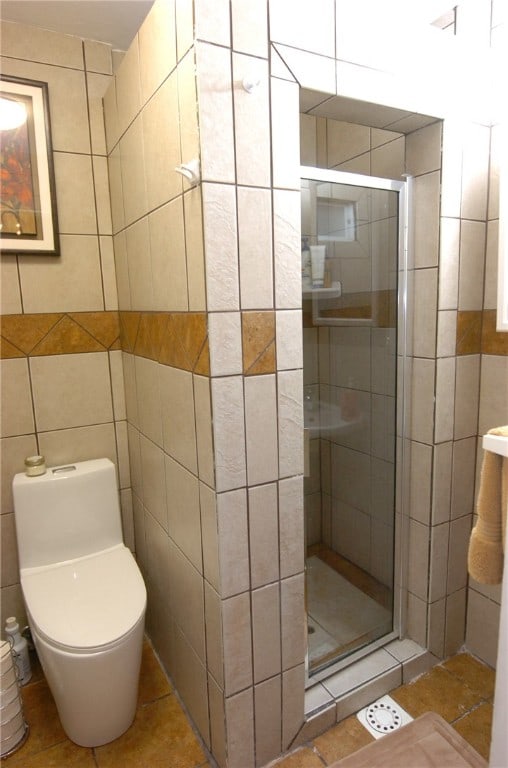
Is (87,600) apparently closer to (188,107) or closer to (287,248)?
(287,248)

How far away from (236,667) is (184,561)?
1.09 ft

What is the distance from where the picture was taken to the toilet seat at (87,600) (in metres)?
1.36

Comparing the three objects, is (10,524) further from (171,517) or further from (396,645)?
(396,645)

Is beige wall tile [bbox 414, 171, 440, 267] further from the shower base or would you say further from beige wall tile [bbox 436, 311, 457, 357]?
the shower base

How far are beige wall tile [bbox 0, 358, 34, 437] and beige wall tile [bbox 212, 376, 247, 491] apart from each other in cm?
98

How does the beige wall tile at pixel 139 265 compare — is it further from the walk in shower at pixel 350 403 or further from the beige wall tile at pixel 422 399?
the beige wall tile at pixel 422 399

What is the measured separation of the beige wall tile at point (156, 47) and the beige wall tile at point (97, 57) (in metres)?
0.46

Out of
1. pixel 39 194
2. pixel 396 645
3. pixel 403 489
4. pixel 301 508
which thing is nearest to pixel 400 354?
pixel 403 489

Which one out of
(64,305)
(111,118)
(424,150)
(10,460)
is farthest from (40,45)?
(10,460)

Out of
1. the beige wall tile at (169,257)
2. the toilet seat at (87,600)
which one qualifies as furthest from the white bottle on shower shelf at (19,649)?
the beige wall tile at (169,257)

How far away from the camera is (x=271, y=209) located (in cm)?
116

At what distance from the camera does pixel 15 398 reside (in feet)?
5.75

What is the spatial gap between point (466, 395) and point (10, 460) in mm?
1686

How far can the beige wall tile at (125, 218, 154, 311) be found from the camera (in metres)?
1.48
